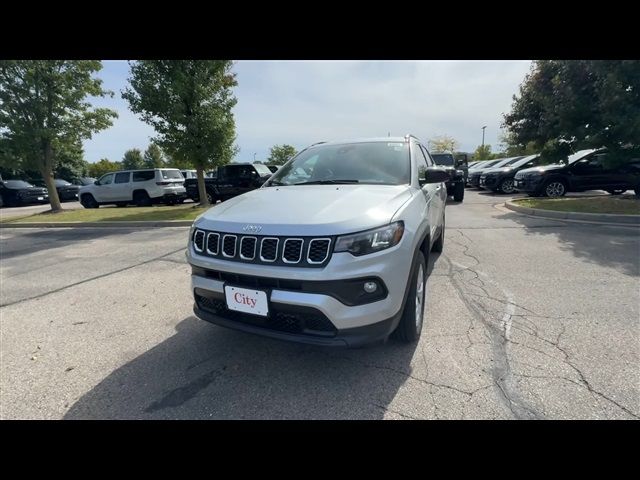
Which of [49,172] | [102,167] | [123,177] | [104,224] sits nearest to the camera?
[104,224]

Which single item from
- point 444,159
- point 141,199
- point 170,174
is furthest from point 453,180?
point 141,199

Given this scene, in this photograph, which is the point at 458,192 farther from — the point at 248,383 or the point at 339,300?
the point at 248,383

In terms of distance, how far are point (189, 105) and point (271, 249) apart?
36.9 feet

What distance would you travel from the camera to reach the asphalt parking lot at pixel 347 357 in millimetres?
2111

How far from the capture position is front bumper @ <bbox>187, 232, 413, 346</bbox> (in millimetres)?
1986

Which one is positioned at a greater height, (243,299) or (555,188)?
(555,188)

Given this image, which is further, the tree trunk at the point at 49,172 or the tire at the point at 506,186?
the tire at the point at 506,186

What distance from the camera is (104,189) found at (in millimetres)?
15617

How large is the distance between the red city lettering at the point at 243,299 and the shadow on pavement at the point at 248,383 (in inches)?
21.5

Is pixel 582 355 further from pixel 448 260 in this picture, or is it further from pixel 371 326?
pixel 448 260

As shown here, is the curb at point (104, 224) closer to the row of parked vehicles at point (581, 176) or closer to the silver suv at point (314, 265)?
the silver suv at point (314, 265)

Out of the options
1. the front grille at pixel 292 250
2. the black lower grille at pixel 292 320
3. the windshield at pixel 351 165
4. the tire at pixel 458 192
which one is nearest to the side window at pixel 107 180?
the windshield at pixel 351 165
